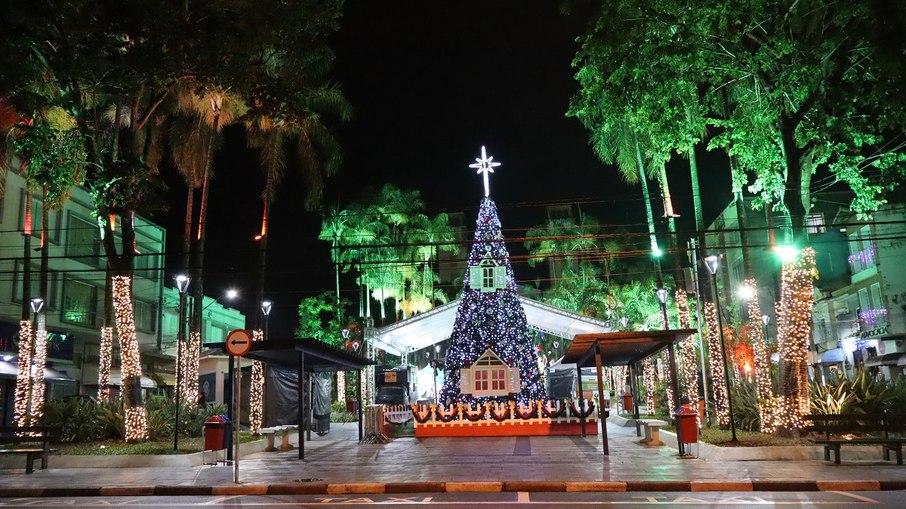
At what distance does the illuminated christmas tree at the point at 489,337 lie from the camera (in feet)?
77.5

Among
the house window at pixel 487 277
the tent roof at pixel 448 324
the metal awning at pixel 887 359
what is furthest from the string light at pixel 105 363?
the metal awning at pixel 887 359

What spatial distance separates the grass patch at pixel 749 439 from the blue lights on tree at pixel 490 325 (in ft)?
24.2

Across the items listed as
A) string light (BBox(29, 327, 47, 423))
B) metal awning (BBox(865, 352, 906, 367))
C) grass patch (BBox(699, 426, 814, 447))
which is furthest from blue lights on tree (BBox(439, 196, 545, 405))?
metal awning (BBox(865, 352, 906, 367))

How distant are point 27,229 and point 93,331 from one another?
12868 mm

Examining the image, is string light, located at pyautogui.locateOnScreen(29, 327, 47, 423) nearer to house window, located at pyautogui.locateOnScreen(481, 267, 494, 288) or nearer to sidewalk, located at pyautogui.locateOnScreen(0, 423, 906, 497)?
sidewalk, located at pyautogui.locateOnScreen(0, 423, 906, 497)

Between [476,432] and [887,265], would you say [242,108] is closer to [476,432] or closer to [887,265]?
[476,432]

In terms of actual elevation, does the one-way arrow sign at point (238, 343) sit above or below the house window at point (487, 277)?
below

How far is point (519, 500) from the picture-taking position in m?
10.3

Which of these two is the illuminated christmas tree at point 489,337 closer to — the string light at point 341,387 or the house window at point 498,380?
the house window at point 498,380

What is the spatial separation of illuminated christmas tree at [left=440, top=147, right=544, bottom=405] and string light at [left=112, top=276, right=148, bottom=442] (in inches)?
396

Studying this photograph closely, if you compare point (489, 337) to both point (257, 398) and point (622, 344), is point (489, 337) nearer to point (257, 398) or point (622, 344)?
point (622, 344)

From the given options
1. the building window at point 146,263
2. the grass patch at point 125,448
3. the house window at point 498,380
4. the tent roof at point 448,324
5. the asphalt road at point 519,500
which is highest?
the building window at point 146,263

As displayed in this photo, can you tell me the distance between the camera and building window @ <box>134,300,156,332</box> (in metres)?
41.2

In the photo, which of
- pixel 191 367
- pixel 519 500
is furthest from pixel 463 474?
pixel 191 367
